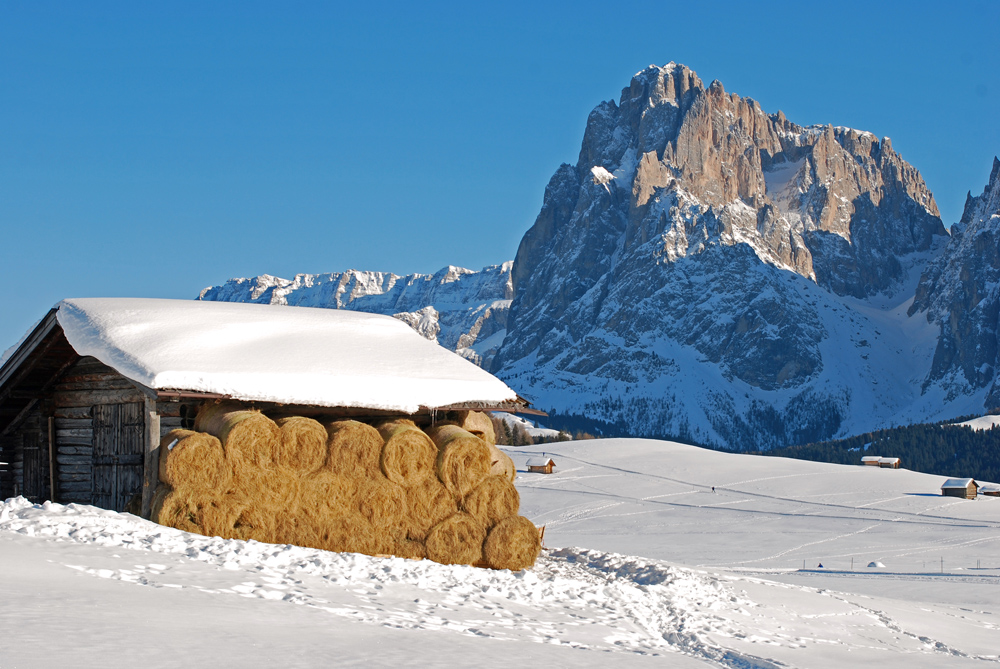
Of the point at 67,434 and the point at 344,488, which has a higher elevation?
the point at 67,434

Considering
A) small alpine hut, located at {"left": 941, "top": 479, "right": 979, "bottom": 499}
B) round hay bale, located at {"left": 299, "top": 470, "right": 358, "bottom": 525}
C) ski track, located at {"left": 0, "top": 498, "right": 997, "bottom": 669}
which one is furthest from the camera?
small alpine hut, located at {"left": 941, "top": 479, "right": 979, "bottom": 499}

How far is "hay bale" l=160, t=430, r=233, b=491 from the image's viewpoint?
46.9 ft

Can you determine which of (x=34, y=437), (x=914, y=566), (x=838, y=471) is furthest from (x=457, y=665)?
(x=838, y=471)

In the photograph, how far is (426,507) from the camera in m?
16.2

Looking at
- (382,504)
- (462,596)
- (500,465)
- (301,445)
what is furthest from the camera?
(500,465)

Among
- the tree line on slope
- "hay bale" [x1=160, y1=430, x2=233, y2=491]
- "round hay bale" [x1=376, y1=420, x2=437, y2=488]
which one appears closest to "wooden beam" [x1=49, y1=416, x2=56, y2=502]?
"hay bale" [x1=160, y1=430, x2=233, y2=491]

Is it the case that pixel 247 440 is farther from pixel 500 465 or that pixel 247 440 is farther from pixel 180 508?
pixel 500 465

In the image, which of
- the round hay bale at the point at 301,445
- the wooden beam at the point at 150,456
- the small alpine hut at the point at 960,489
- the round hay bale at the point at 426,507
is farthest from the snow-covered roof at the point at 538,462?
the wooden beam at the point at 150,456

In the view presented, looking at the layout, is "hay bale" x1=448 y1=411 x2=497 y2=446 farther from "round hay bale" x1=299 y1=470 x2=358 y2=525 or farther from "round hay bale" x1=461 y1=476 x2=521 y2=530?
"round hay bale" x1=299 y1=470 x2=358 y2=525

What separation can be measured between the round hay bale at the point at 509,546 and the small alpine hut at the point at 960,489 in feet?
233

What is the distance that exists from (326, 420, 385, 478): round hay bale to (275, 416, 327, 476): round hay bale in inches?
6.3

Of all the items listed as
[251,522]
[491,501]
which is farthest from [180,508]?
[491,501]

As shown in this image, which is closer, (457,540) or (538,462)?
(457,540)

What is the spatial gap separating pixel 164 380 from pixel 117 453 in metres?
3.60
